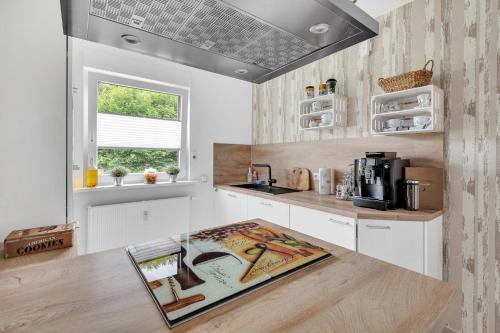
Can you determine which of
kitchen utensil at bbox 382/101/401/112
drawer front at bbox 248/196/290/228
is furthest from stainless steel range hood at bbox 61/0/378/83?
drawer front at bbox 248/196/290/228

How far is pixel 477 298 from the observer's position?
166 cm

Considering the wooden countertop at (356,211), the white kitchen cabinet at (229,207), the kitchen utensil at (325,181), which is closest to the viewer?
the wooden countertop at (356,211)

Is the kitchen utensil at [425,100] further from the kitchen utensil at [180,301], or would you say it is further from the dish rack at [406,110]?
the kitchen utensil at [180,301]

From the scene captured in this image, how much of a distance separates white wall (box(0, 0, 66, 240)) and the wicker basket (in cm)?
220

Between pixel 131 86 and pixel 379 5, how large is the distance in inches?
98.6

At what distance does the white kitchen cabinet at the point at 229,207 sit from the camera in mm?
2689

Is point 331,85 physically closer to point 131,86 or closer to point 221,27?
point 221,27

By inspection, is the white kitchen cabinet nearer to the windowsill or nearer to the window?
the windowsill

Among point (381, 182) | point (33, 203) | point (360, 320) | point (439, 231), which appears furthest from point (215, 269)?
point (439, 231)

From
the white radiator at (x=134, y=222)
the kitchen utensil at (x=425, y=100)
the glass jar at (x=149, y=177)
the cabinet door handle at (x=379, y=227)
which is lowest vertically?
the white radiator at (x=134, y=222)

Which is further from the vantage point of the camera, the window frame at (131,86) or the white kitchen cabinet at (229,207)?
the white kitchen cabinet at (229,207)

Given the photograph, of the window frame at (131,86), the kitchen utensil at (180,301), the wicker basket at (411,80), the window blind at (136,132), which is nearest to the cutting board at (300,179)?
the wicker basket at (411,80)

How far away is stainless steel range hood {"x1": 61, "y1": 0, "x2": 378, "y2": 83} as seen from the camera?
0.61 metres

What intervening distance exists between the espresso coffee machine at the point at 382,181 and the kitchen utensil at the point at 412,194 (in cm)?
7
